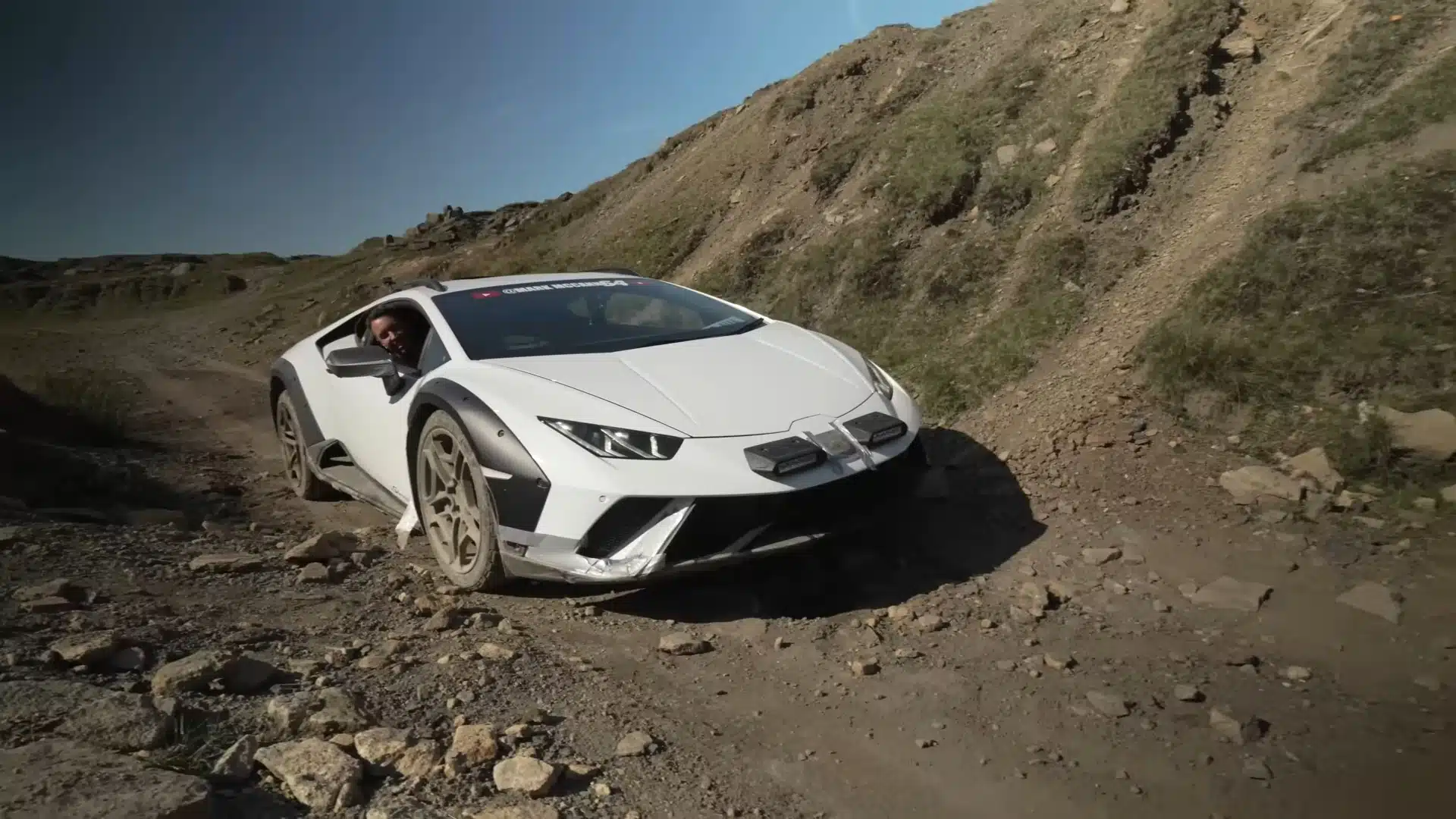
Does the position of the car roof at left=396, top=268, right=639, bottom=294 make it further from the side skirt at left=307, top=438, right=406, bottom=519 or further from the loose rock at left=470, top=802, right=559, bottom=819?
the loose rock at left=470, top=802, right=559, bottom=819

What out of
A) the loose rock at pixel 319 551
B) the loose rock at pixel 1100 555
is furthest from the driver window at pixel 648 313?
the loose rock at pixel 1100 555

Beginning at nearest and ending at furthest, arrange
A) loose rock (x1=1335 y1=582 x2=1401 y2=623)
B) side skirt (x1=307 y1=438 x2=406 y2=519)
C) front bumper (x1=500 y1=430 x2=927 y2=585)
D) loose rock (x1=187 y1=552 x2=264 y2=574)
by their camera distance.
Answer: loose rock (x1=1335 y1=582 x2=1401 y2=623), front bumper (x1=500 y1=430 x2=927 y2=585), loose rock (x1=187 y1=552 x2=264 y2=574), side skirt (x1=307 y1=438 x2=406 y2=519)

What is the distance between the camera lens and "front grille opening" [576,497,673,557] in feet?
12.4

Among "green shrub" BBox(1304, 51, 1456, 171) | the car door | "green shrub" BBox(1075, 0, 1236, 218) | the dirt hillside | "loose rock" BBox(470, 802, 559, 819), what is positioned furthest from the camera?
"green shrub" BBox(1075, 0, 1236, 218)

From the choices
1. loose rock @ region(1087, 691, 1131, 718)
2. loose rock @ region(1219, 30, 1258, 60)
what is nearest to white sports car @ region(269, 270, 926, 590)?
loose rock @ region(1087, 691, 1131, 718)

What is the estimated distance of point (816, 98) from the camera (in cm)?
1475

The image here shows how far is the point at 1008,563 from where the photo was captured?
179 inches

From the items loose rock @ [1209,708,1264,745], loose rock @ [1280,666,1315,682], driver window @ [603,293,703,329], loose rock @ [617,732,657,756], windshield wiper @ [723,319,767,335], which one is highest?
driver window @ [603,293,703,329]

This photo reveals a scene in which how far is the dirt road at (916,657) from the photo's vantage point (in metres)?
2.81

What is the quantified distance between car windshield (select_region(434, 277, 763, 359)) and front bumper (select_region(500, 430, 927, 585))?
3.70 ft

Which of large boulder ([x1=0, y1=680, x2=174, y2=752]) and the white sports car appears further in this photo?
the white sports car

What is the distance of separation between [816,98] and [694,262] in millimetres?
3525

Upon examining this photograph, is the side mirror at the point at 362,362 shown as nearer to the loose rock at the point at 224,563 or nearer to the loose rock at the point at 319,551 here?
the loose rock at the point at 319,551

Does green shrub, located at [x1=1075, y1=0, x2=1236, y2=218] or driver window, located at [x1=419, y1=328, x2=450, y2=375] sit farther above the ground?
green shrub, located at [x1=1075, y1=0, x2=1236, y2=218]
